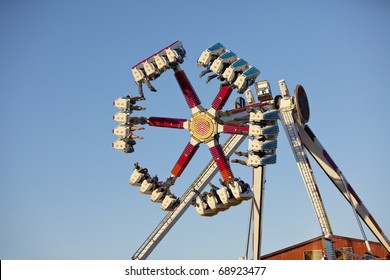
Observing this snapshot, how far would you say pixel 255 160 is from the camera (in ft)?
115

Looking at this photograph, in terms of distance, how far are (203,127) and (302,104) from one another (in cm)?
756

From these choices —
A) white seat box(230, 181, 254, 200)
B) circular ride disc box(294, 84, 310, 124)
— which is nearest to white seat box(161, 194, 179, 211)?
white seat box(230, 181, 254, 200)

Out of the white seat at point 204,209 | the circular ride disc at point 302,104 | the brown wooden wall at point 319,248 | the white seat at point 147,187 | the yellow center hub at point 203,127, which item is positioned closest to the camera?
the white seat at point 204,209

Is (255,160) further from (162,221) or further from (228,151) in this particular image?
(162,221)

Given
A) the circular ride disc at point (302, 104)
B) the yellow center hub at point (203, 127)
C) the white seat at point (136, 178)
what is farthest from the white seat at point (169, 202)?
the circular ride disc at point (302, 104)

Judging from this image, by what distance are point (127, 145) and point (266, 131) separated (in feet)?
30.2

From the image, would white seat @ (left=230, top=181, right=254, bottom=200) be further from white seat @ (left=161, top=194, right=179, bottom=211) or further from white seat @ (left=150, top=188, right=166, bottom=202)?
white seat @ (left=150, top=188, right=166, bottom=202)

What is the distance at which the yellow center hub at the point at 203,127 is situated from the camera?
39.6 meters

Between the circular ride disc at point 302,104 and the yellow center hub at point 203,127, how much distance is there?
631 cm

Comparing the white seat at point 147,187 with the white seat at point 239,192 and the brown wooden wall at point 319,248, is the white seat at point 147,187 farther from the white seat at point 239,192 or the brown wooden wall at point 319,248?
the brown wooden wall at point 319,248

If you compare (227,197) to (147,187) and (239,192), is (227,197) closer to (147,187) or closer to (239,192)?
(239,192)

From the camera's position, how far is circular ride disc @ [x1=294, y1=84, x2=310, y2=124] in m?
42.3

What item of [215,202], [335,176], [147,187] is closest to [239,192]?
[215,202]

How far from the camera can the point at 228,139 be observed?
1699 inches
